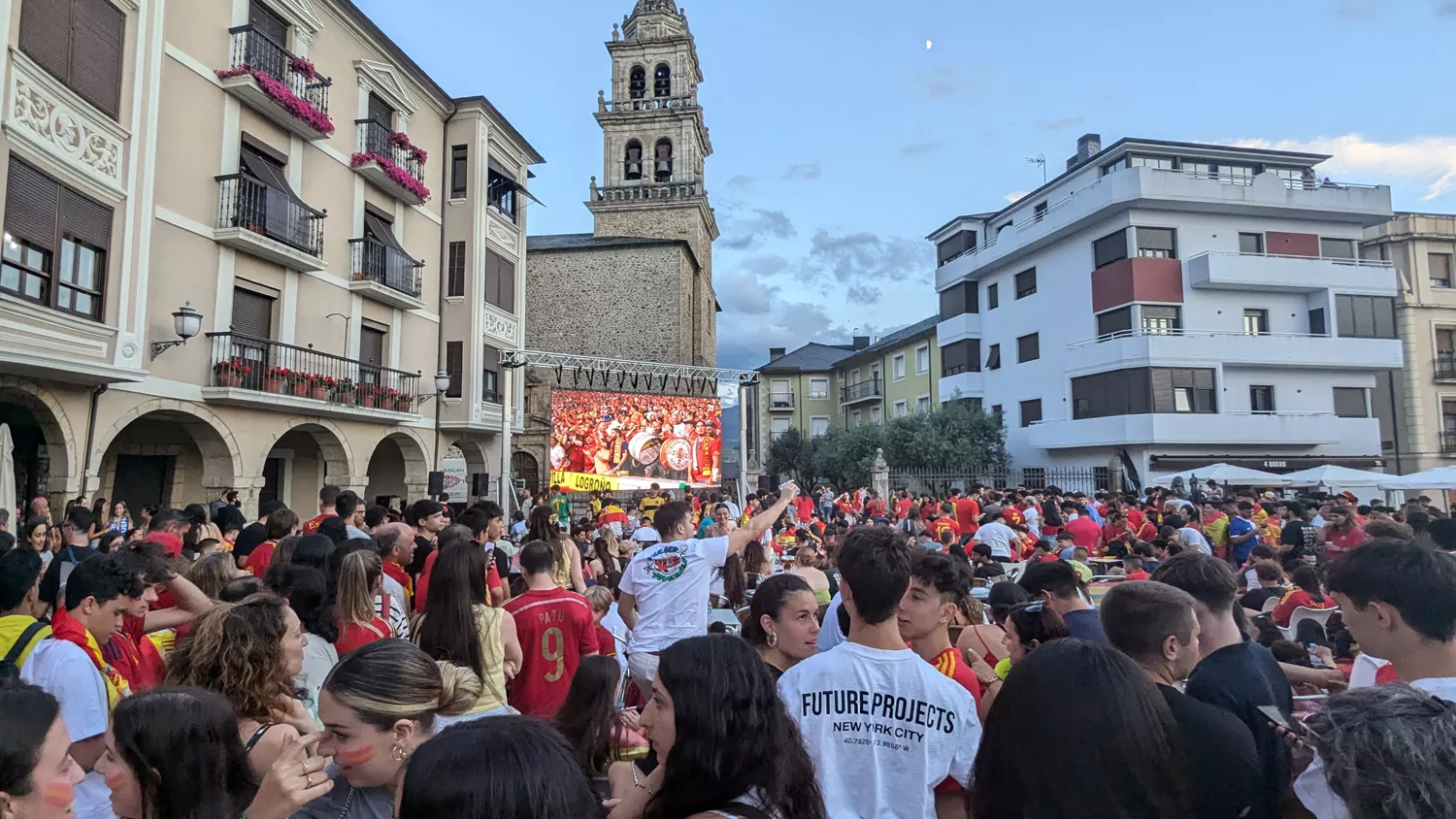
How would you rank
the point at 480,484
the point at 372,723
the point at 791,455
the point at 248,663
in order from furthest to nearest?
the point at 791,455, the point at 480,484, the point at 248,663, the point at 372,723

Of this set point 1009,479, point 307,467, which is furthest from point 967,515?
point 1009,479

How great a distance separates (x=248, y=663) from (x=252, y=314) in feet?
47.7

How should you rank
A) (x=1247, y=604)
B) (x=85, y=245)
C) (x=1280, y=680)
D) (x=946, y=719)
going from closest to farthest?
(x=946, y=719) < (x=1280, y=680) < (x=1247, y=604) < (x=85, y=245)

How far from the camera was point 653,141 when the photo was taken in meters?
41.6

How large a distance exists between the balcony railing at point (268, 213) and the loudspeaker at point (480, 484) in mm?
8423

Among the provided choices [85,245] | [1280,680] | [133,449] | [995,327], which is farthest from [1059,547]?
[995,327]

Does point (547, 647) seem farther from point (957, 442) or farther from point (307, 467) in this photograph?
point (957, 442)

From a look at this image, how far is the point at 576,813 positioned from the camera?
4.26ft

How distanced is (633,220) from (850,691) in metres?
40.5

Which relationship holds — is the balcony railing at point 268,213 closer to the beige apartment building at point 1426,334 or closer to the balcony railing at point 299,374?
the balcony railing at point 299,374

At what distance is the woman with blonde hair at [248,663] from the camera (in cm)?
267

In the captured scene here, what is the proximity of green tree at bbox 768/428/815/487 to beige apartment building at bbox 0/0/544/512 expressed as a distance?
991 inches

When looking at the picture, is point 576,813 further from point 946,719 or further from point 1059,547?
point 1059,547

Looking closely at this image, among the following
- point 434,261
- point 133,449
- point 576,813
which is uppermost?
point 434,261
